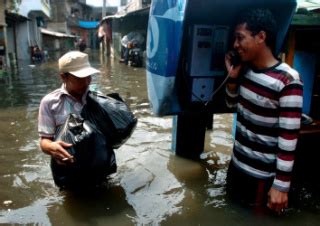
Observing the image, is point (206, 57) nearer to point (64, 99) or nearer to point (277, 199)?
point (64, 99)

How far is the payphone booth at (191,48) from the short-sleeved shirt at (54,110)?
2.54 feet

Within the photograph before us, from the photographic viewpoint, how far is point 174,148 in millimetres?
4578

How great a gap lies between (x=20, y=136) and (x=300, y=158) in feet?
13.0

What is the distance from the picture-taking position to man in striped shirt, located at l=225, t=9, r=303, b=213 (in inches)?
93.0

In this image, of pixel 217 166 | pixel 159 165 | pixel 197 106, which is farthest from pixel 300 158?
pixel 159 165

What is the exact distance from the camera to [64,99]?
120 inches

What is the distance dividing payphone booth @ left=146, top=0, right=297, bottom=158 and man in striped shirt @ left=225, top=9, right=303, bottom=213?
0.59m

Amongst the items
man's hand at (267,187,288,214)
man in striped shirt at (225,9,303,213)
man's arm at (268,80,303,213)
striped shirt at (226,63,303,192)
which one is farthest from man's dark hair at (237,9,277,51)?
man's hand at (267,187,288,214)

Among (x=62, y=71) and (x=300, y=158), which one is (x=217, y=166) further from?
(x=62, y=71)

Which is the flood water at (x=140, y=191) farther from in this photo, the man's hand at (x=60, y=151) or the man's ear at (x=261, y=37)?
the man's ear at (x=261, y=37)

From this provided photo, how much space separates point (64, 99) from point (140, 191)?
124 cm

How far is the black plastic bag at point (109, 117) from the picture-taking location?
10.2ft

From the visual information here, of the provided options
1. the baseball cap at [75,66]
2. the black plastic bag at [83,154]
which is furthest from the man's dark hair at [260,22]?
the black plastic bag at [83,154]

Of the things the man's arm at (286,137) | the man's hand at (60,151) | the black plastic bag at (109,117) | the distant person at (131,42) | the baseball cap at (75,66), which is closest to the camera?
the man's arm at (286,137)
